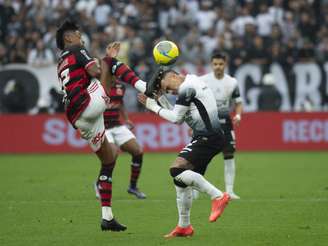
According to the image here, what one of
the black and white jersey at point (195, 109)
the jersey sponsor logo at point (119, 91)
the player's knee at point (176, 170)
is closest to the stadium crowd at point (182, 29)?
the jersey sponsor logo at point (119, 91)

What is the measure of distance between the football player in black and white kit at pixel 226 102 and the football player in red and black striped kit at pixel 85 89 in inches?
175

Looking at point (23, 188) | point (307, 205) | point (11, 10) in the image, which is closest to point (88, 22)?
point (11, 10)

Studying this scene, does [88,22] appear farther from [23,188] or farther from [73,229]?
[73,229]

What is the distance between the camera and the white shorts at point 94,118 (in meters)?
10.6

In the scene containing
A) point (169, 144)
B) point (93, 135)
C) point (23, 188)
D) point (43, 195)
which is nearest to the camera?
point (93, 135)

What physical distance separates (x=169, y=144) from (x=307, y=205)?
12121mm

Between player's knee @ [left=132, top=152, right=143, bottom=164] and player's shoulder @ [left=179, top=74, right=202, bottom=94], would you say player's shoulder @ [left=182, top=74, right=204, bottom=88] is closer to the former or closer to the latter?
player's shoulder @ [left=179, top=74, right=202, bottom=94]

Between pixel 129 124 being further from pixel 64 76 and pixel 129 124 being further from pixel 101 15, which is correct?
pixel 101 15

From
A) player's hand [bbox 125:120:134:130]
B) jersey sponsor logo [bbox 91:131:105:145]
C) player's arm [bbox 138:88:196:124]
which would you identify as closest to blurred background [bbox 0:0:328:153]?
player's hand [bbox 125:120:134:130]

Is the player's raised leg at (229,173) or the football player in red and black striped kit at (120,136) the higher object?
the football player in red and black striped kit at (120,136)

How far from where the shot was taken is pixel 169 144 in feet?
82.4

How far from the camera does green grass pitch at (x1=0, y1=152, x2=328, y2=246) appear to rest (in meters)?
10.2

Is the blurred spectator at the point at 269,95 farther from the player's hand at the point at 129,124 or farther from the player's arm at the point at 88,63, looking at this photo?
the player's arm at the point at 88,63

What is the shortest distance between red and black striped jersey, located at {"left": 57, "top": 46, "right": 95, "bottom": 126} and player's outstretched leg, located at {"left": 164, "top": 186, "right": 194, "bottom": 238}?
1724 mm
